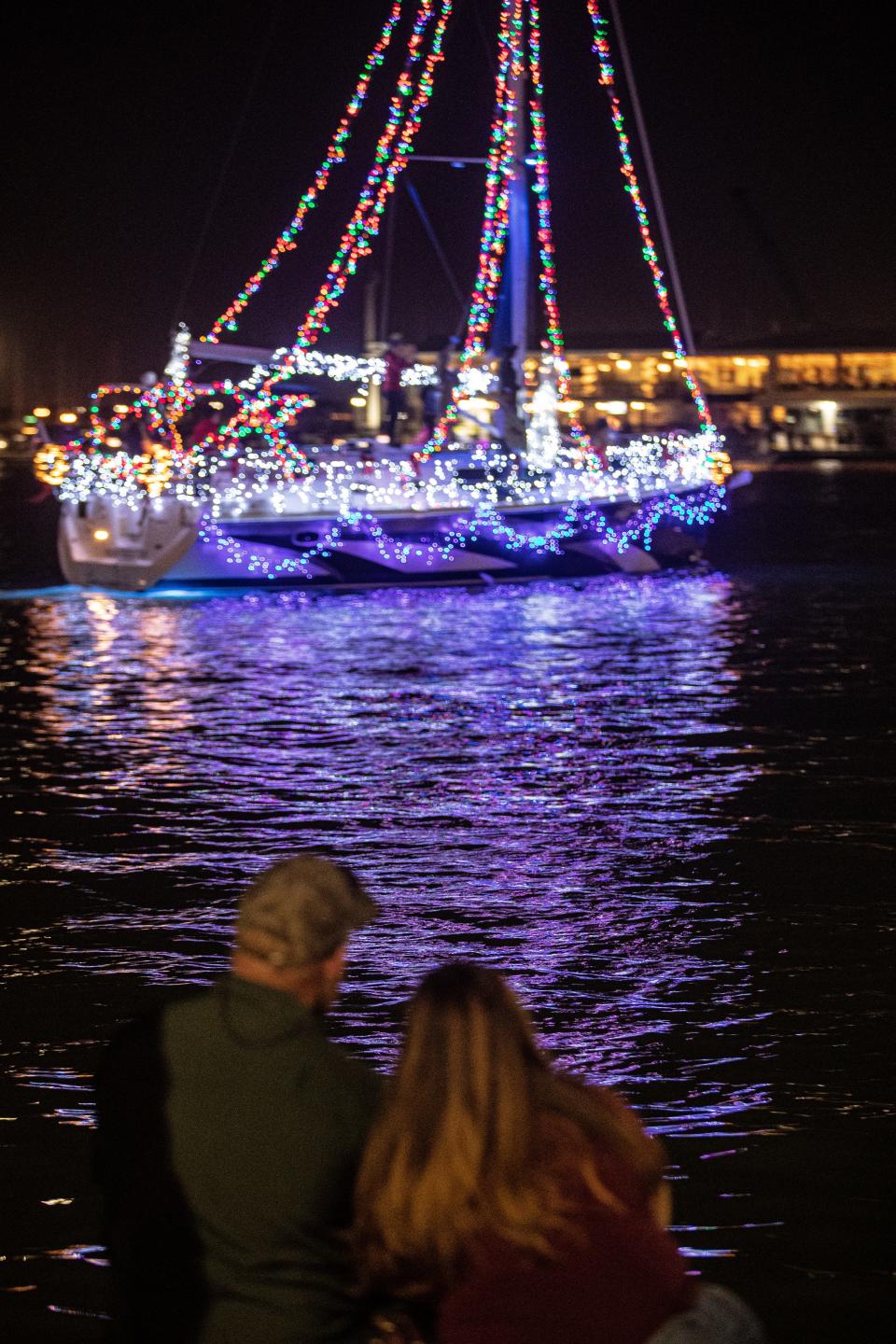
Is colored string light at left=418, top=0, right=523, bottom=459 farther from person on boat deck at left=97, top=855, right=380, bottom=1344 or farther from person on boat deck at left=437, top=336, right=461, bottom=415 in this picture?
person on boat deck at left=97, top=855, right=380, bottom=1344

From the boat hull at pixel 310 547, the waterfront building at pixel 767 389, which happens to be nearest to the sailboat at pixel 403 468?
the boat hull at pixel 310 547

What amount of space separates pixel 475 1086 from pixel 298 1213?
1.59 ft

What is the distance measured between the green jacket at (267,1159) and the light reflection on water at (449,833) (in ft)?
7.75

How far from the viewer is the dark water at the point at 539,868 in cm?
579

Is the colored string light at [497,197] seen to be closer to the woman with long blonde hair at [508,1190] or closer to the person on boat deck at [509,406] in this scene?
the person on boat deck at [509,406]

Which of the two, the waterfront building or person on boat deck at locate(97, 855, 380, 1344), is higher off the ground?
the waterfront building

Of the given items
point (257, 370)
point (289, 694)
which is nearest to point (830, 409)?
point (257, 370)

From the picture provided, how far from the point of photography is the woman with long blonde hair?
2.89 metres

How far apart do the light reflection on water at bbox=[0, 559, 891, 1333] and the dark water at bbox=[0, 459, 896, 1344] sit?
0.03 metres

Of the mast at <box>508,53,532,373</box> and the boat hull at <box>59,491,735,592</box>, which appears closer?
the boat hull at <box>59,491,735,592</box>

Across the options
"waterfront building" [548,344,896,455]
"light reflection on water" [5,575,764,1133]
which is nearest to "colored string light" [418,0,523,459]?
"light reflection on water" [5,575,764,1133]

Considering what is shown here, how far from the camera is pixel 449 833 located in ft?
35.9

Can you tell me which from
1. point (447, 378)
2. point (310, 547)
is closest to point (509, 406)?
point (447, 378)

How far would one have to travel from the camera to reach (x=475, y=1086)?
9.50 feet
